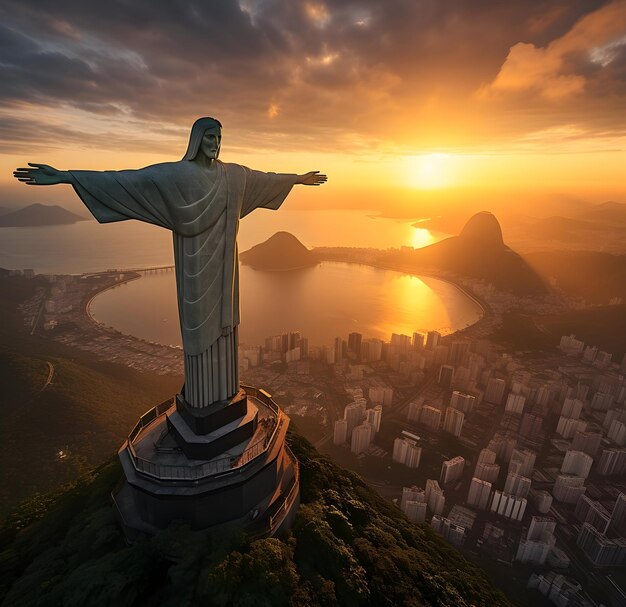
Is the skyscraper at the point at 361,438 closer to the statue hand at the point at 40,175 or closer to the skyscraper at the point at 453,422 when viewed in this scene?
the skyscraper at the point at 453,422

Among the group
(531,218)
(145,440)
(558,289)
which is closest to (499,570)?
(145,440)

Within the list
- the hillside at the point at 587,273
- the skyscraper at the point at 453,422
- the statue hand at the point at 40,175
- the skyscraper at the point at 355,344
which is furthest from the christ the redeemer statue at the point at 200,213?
the hillside at the point at 587,273

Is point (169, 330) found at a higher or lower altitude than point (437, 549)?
lower

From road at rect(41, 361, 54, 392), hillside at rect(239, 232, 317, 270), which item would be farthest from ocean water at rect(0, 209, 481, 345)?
road at rect(41, 361, 54, 392)

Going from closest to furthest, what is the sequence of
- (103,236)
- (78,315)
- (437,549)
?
(437,549) < (78,315) < (103,236)

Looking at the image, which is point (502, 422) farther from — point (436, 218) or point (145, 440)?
point (436, 218)

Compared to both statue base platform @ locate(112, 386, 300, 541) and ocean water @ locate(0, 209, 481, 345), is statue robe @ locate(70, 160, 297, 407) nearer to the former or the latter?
statue base platform @ locate(112, 386, 300, 541)
